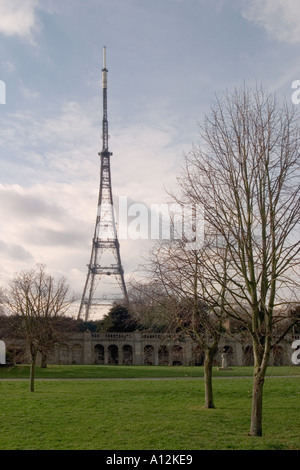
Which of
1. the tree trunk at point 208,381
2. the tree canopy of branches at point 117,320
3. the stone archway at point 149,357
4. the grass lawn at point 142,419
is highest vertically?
the tree canopy of branches at point 117,320

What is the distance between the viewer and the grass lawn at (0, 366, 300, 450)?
1057 cm

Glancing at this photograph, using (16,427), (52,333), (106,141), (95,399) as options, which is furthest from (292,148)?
(106,141)

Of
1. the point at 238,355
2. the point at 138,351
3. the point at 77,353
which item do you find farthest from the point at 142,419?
the point at 77,353

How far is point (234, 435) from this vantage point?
11414 millimetres

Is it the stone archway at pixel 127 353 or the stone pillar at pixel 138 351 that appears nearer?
the stone pillar at pixel 138 351

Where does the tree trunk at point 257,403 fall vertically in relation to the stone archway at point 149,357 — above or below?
above

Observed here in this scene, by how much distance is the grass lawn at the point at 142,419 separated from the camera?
416 inches

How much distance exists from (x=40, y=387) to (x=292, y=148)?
16.9 meters

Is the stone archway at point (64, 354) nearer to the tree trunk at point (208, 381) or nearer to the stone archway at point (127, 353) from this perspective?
the stone archway at point (127, 353)

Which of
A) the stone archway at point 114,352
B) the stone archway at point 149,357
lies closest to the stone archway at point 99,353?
the stone archway at point 114,352

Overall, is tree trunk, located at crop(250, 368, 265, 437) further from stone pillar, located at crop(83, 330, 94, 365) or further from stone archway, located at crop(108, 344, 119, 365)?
stone archway, located at crop(108, 344, 119, 365)

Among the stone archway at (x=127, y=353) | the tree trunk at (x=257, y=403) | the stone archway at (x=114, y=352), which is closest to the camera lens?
the tree trunk at (x=257, y=403)

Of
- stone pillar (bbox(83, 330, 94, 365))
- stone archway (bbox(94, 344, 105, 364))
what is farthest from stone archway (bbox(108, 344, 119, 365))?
stone pillar (bbox(83, 330, 94, 365))
